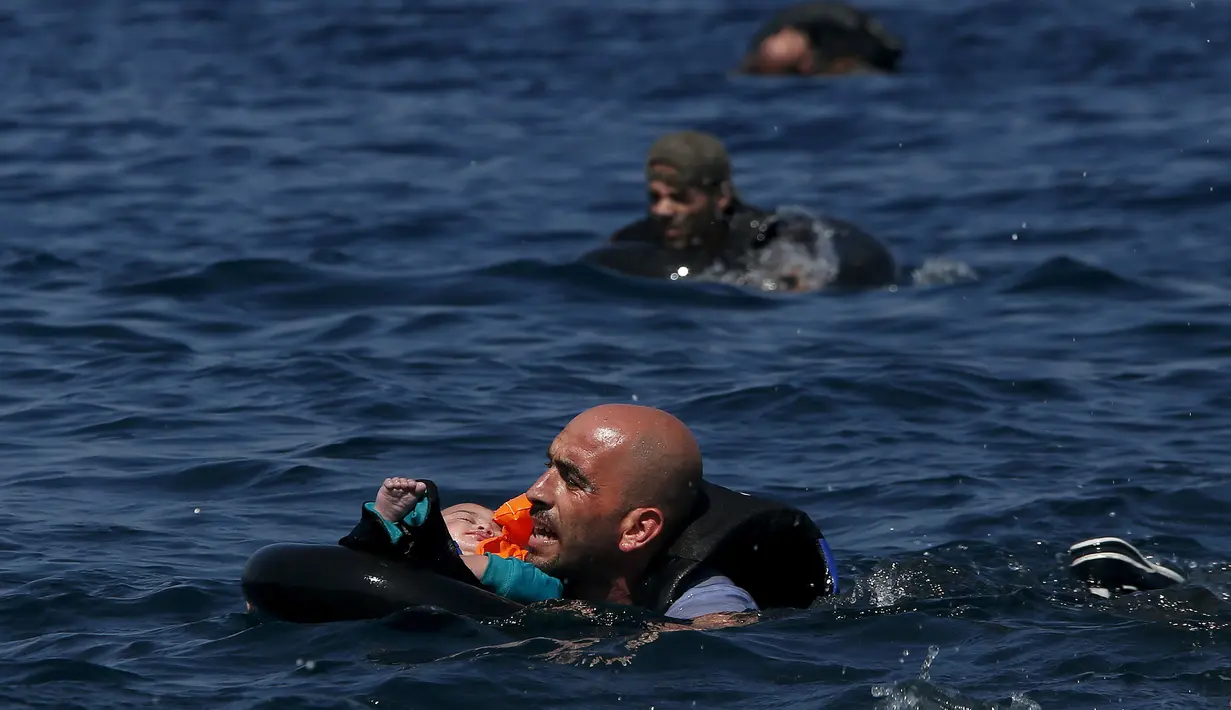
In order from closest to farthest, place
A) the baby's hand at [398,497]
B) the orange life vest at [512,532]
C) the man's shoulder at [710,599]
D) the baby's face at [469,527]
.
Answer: the baby's hand at [398,497] → the man's shoulder at [710,599] → the orange life vest at [512,532] → the baby's face at [469,527]

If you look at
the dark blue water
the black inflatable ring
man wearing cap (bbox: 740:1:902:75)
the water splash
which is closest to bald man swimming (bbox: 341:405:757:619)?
the black inflatable ring

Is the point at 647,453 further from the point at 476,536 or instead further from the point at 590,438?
the point at 476,536

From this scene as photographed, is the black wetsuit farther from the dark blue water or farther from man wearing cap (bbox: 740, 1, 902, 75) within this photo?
man wearing cap (bbox: 740, 1, 902, 75)

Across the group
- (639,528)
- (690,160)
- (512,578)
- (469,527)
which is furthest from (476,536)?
(690,160)

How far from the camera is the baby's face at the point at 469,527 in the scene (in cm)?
782

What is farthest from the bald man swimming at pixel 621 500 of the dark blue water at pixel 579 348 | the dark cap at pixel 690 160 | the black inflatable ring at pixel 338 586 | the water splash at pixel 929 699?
the dark cap at pixel 690 160

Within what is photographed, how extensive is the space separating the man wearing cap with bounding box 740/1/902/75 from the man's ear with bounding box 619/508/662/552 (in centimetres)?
1623

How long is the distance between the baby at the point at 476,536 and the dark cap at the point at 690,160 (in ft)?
20.9

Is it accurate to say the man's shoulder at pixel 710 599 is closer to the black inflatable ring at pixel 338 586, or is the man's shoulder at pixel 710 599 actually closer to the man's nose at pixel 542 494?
the man's nose at pixel 542 494

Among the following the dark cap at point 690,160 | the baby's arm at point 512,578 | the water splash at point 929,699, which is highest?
the dark cap at point 690,160

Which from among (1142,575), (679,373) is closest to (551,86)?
(679,373)

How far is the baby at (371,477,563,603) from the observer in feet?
22.4

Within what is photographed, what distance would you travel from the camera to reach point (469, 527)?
25.8ft

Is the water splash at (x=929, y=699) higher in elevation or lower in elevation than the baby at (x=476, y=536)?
lower
